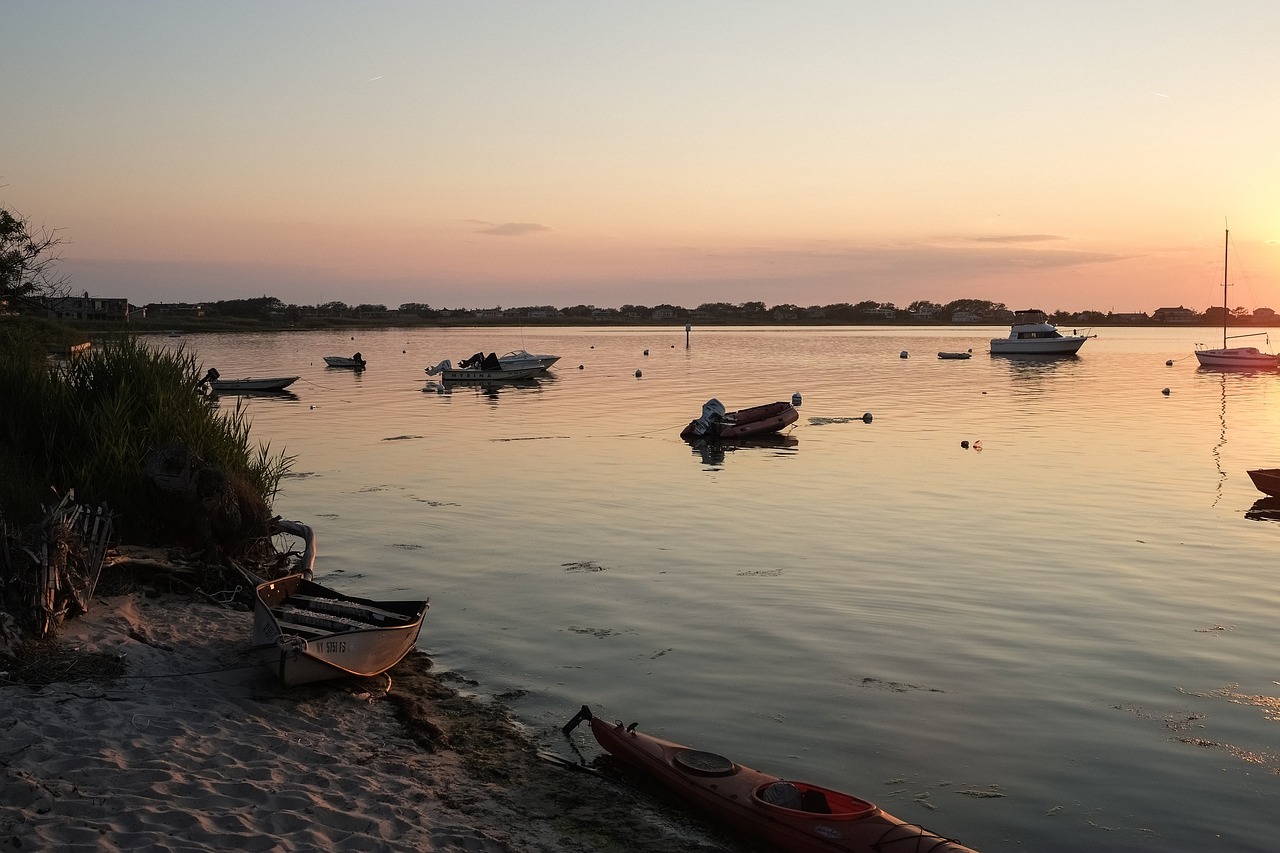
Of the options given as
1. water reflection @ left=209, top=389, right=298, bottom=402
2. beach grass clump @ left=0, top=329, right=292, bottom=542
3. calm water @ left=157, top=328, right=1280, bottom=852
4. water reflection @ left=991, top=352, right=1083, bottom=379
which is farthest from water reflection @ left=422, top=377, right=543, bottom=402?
beach grass clump @ left=0, top=329, right=292, bottom=542

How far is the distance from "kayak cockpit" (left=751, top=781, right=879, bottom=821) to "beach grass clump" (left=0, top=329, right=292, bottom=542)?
10176 mm

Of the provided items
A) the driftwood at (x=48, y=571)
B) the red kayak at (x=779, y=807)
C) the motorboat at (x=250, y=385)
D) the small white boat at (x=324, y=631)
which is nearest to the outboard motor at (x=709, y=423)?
the small white boat at (x=324, y=631)

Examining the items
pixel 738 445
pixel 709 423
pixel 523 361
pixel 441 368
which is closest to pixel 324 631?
pixel 709 423

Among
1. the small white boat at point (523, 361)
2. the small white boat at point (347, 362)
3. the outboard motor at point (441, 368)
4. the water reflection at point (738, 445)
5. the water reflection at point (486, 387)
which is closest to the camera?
the water reflection at point (738, 445)

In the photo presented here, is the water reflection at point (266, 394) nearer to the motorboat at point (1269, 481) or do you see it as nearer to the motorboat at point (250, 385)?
the motorboat at point (250, 385)

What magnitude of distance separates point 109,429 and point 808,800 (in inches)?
477

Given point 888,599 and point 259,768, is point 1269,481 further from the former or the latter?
point 259,768

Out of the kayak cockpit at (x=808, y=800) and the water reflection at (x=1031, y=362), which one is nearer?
the kayak cockpit at (x=808, y=800)

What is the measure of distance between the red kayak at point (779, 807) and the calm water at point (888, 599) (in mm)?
1209

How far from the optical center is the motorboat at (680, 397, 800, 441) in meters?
40.2

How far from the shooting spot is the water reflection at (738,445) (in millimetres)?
37094

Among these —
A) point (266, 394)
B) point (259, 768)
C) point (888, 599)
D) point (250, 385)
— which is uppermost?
point (250, 385)

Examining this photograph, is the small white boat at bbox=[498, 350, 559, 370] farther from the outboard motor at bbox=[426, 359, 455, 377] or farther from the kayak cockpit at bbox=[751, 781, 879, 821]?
the kayak cockpit at bbox=[751, 781, 879, 821]

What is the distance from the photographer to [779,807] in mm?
8734
